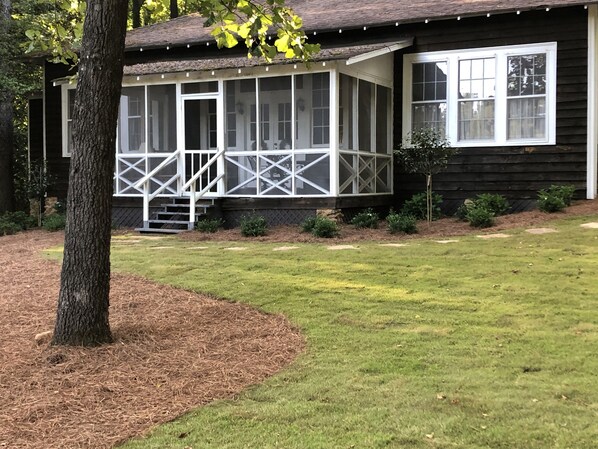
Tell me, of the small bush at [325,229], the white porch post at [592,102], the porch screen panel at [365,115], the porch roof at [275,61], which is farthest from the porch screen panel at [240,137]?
the white porch post at [592,102]

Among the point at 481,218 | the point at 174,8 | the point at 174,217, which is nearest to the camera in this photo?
the point at 481,218

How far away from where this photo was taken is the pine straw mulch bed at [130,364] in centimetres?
409

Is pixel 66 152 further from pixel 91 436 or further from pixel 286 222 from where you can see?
pixel 91 436

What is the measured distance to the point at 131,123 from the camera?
50.9ft

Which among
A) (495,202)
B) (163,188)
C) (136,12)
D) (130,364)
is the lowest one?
(130,364)

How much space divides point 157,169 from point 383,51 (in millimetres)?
5451

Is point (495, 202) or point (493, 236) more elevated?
point (495, 202)

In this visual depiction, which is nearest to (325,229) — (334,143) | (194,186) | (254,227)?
(254,227)

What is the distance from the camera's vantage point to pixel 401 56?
48.7ft

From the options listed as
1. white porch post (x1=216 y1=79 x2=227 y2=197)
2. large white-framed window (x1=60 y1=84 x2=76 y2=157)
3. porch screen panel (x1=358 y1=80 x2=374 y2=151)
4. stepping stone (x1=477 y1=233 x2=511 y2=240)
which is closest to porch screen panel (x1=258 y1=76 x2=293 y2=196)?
white porch post (x1=216 y1=79 x2=227 y2=197)

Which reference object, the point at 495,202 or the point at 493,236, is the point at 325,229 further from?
the point at 495,202

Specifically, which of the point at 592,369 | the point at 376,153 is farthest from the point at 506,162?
the point at 592,369

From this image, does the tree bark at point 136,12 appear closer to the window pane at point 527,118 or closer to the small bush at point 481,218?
the window pane at point 527,118

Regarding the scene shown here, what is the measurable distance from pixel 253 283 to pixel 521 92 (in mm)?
8444
